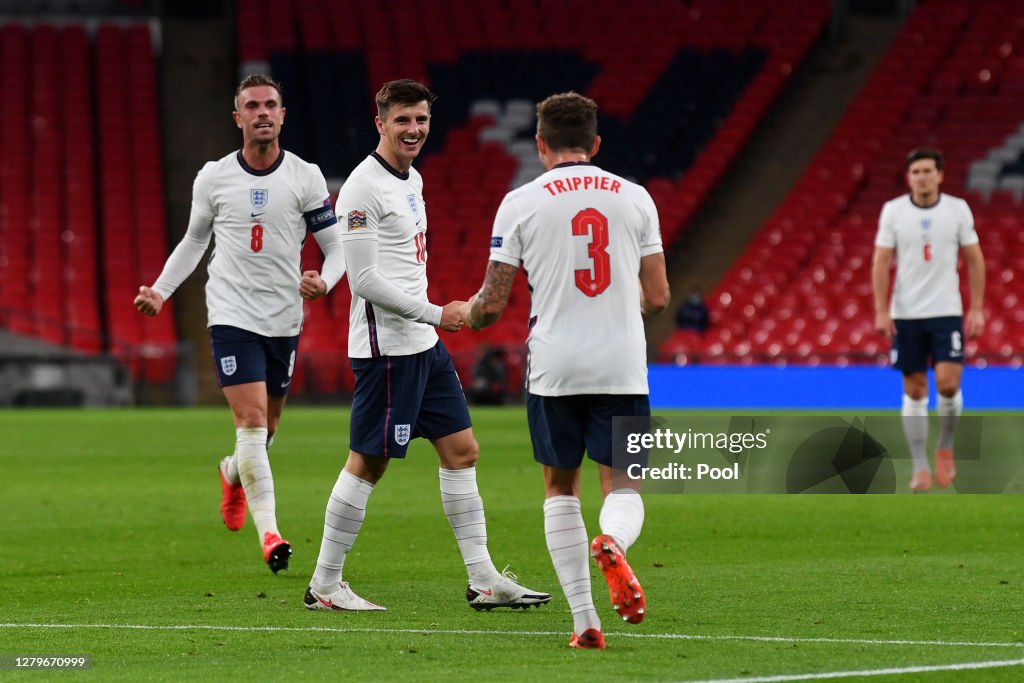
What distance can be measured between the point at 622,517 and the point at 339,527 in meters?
1.78

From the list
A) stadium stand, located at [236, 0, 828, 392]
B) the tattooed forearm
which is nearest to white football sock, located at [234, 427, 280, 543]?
the tattooed forearm

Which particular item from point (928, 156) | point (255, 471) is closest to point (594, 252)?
point (255, 471)

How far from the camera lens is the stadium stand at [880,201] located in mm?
28328

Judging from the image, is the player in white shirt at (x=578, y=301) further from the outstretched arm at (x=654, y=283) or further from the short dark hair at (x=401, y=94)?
the short dark hair at (x=401, y=94)

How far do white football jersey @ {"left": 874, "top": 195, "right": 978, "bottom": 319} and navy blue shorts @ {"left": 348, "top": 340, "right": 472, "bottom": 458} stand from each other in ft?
19.5

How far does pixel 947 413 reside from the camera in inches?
493

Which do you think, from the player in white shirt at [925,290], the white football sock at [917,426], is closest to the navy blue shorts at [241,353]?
the player in white shirt at [925,290]

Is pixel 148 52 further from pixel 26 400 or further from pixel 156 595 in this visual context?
pixel 156 595

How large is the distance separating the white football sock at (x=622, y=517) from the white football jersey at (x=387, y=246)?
1.60 m

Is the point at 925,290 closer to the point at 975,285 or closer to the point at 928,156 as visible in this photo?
the point at 975,285

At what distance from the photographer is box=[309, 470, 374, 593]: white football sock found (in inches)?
279

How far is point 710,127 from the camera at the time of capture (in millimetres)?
33844

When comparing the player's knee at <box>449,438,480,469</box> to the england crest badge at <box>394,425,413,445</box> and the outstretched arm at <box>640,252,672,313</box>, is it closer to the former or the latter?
the england crest badge at <box>394,425,413,445</box>

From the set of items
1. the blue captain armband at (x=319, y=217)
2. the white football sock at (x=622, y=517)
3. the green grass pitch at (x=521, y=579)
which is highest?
the blue captain armband at (x=319, y=217)
